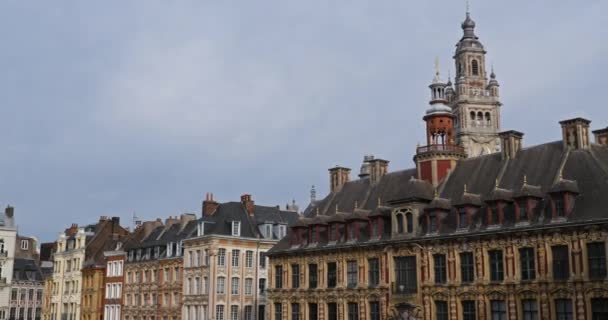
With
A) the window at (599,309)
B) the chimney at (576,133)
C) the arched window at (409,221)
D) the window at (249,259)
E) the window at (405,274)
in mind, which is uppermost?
the chimney at (576,133)

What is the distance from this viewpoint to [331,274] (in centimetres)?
5803

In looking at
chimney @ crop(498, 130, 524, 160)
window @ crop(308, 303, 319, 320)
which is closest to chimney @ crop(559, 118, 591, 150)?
chimney @ crop(498, 130, 524, 160)

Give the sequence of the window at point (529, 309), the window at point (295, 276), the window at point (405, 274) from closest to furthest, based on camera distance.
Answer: the window at point (529, 309)
the window at point (405, 274)
the window at point (295, 276)

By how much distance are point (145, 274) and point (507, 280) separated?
4676 centimetres

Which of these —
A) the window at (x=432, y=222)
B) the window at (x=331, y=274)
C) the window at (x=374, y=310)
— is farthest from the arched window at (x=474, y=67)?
the window at (x=374, y=310)

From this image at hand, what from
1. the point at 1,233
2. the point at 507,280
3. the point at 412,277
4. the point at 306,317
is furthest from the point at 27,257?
the point at 507,280

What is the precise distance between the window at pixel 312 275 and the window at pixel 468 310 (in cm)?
1382

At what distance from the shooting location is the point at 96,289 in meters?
89.6

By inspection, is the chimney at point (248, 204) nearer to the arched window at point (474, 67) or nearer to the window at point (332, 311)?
the window at point (332, 311)

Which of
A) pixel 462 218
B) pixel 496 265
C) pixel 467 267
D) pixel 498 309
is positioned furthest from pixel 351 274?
pixel 498 309

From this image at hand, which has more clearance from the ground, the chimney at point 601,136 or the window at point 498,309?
the chimney at point 601,136

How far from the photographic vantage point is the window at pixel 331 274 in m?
57.8

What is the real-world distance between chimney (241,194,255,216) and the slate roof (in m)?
19.6

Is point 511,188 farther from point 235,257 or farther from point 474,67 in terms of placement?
point 474,67
